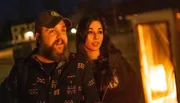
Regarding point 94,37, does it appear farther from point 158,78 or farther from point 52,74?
point 158,78

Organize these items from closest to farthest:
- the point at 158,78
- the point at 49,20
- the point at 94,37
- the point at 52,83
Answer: the point at 52,83, the point at 49,20, the point at 94,37, the point at 158,78

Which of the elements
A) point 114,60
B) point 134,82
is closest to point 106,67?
point 114,60

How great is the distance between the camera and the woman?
3.45 m

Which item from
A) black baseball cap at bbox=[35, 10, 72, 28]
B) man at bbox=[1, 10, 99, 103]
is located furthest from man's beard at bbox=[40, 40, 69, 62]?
black baseball cap at bbox=[35, 10, 72, 28]

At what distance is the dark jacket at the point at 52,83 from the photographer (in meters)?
2.63

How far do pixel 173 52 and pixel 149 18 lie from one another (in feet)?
2.08

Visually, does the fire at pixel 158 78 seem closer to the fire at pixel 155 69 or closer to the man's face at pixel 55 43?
the fire at pixel 155 69

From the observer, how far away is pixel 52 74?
267cm

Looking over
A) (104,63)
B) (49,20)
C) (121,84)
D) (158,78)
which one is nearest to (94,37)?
(104,63)

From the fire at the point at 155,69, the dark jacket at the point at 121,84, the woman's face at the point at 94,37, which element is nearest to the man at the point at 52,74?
the woman's face at the point at 94,37

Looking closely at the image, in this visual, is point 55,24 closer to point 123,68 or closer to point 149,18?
point 123,68

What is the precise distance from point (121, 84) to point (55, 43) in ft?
3.53

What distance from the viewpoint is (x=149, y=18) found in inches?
208

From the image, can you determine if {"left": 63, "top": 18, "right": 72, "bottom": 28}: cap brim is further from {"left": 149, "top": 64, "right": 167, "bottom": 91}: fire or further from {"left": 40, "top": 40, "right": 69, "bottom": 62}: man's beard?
{"left": 149, "top": 64, "right": 167, "bottom": 91}: fire
